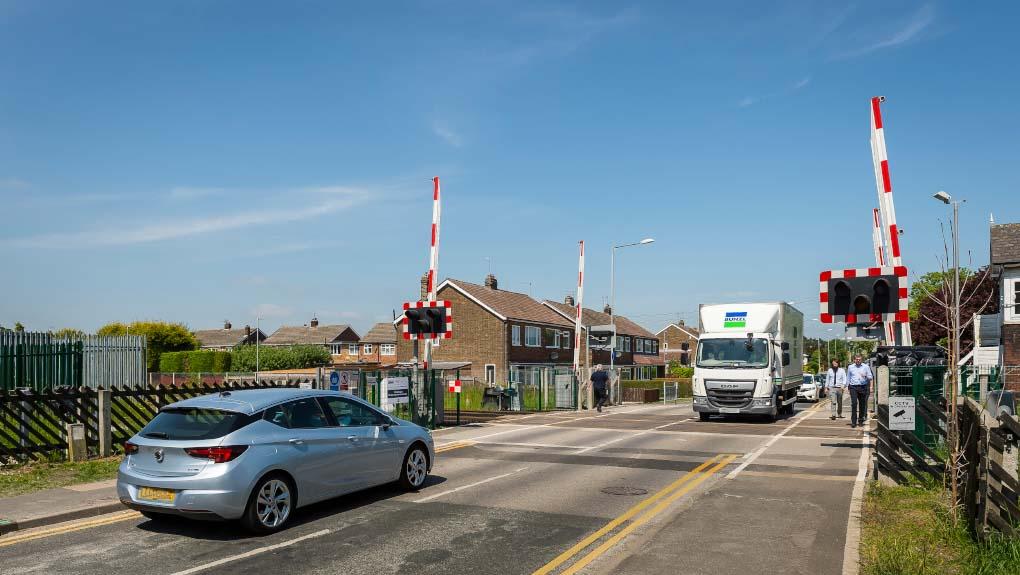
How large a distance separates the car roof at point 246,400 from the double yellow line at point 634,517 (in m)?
3.78

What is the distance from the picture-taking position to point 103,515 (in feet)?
32.4

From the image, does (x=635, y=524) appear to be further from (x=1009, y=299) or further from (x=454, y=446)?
(x=1009, y=299)

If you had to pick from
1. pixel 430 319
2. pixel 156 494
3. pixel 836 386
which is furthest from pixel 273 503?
pixel 836 386

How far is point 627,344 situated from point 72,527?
70.0 metres

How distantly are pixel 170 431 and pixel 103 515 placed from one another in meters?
2.09

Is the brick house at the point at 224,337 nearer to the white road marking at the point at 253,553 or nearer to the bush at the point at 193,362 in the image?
the bush at the point at 193,362

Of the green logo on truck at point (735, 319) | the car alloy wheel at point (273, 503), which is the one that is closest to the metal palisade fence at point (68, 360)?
the car alloy wheel at point (273, 503)

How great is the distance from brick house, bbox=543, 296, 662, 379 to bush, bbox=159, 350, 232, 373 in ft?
102

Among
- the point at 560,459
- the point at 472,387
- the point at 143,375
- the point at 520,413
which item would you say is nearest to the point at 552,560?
the point at 560,459

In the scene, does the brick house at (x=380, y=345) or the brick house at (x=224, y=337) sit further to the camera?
the brick house at (x=224, y=337)

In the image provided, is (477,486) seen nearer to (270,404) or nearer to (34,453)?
(270,404)

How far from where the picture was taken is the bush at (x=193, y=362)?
74438 mm

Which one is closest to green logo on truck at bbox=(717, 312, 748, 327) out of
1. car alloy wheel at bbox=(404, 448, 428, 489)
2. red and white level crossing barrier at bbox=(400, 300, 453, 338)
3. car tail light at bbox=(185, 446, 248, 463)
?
red and white level crossing barrier at bbox=(400, 300, 453, 338)

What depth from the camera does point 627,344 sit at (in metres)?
77.2
